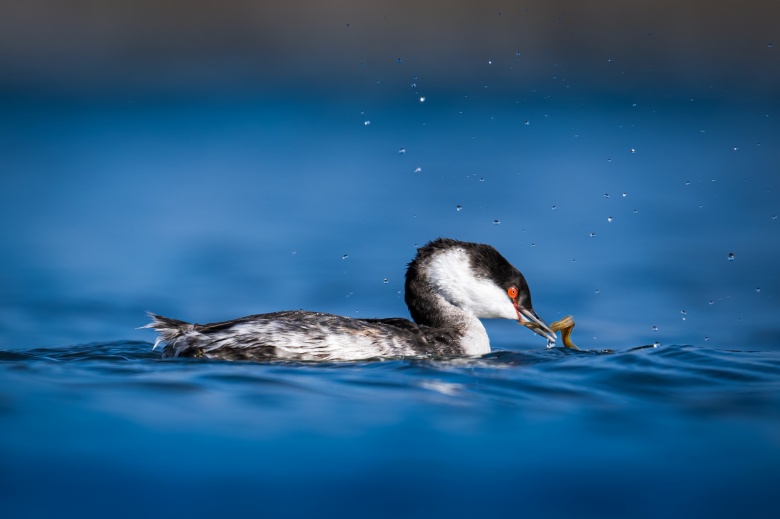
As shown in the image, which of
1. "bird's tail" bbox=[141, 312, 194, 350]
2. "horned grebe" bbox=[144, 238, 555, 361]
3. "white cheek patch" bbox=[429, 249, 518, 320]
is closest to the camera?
"horned grebe" bbox=[144, 238, 555, 361]

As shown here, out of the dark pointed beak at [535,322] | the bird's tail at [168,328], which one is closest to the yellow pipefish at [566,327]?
the dark pointed beak at [535,322]

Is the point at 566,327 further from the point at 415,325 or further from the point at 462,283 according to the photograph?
the point at 415,325

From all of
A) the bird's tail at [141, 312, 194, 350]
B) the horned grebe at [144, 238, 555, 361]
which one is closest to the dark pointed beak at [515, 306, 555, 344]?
the horned grebe at [144, 238, 555, 361]

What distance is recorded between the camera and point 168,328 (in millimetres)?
7586

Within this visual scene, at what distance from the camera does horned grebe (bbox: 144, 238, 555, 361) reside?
7.30 metres

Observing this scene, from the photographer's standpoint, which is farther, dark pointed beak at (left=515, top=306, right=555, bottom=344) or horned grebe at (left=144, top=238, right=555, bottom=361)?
dark pointed beak at (left=515, top=306, right=555, bottom=344)

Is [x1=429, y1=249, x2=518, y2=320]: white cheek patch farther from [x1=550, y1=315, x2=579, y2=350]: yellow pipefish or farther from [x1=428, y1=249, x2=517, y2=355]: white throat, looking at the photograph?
[x1=550, y1=315, x2=579, y2=350]: yellow pipefish

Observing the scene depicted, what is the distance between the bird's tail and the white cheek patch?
6.31 feet

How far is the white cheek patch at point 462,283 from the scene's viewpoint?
8.09 metres

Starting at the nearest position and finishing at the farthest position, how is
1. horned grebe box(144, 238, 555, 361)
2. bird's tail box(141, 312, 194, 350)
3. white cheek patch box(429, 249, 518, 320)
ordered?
1. horned grebe box(144, 238, 555, 361)
2. bird's tail box(141, 312, 194, 350)
3. white cheek patch box(429, 249, 518, 320)

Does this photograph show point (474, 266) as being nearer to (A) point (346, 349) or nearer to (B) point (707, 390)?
(A) point (346, 349)

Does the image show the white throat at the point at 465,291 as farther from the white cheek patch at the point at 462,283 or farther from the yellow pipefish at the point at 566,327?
the yellow pipefish at the point at 566,327

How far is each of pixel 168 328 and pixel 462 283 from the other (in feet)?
7.38

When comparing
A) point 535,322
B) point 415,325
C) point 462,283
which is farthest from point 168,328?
point 535,322
